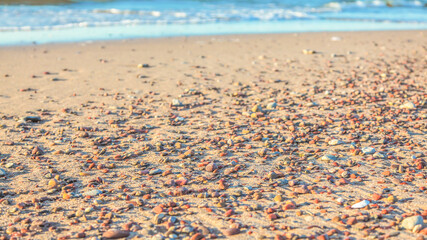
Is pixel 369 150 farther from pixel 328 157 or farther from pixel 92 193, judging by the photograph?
pixel 92 193

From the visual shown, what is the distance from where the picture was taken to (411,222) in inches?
141

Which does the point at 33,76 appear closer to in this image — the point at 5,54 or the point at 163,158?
the point at 5,54

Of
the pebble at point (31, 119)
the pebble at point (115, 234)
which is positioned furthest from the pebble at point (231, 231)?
the pebble at point (31, 119)

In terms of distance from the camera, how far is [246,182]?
4.49m

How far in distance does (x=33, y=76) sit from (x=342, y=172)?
6211mm

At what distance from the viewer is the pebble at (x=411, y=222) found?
356 centimetres

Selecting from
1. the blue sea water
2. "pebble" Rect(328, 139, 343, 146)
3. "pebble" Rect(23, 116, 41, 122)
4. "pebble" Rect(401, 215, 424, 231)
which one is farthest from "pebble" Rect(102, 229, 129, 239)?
the blue sea water

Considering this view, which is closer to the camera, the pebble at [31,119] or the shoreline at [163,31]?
the pebble at [31,119]

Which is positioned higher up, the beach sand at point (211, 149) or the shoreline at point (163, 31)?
the shoreline at point (163, 31)

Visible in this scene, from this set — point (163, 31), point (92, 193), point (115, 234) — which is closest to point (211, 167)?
point (92, 193)

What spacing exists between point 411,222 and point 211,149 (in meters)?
2.37

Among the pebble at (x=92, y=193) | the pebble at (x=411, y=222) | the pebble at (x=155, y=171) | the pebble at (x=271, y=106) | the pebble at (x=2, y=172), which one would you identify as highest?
the pebble at (x=271, y=106)

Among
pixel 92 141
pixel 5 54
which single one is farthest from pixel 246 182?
pixel 5 54

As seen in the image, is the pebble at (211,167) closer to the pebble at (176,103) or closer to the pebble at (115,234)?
the pebble at (115,234)
